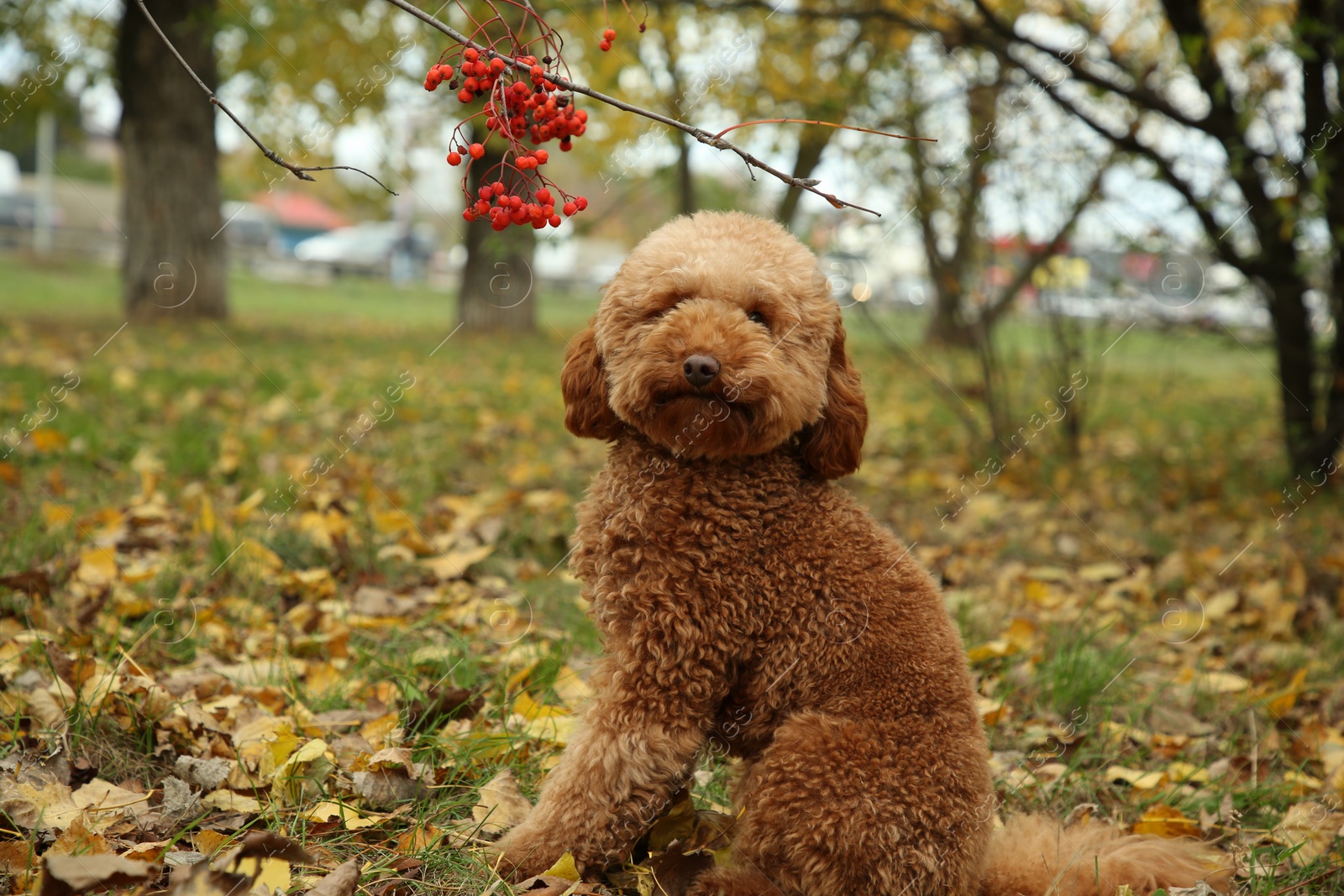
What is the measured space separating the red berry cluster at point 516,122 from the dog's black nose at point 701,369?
368 millimetres

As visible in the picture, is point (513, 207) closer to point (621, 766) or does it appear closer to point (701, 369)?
point (701, 369)

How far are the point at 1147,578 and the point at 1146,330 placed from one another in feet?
8.84

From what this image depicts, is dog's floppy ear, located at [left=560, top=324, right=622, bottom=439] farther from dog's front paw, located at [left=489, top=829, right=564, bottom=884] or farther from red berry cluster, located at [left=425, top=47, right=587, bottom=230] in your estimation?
dog's front paw, located at [left=489, top=829, right=564, bottom=884]

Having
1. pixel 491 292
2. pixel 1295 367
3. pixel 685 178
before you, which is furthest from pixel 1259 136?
pixel 491 292

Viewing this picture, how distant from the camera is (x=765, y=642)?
2094 mm

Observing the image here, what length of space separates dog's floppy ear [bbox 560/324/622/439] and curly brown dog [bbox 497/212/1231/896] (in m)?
0.04

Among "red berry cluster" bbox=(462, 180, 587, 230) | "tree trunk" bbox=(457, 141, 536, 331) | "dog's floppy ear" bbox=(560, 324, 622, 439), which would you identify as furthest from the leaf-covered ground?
"tree trunk" bbox=(457, 141, 536, 331)

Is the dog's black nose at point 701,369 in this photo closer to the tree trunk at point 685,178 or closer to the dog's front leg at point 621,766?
the dog's front leg at point 621,766

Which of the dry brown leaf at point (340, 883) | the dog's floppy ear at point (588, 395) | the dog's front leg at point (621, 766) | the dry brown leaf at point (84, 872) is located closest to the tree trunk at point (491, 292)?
the dog's floppy ear at point (588, 395)

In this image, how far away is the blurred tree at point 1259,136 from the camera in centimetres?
531

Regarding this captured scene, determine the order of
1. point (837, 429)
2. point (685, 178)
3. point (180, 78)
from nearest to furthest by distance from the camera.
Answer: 1. point (837, 429)
2. point (685, 178)
3. point (180, 78)

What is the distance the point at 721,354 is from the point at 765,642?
2.02ft

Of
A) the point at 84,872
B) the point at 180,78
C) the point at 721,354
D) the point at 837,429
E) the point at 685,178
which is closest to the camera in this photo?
the point at 84,872

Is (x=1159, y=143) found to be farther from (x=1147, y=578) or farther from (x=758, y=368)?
(x=758, y=368)
